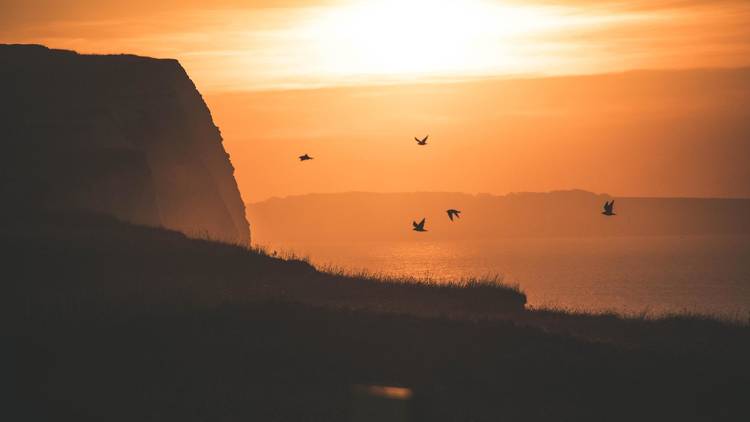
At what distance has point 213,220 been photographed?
80375 mm

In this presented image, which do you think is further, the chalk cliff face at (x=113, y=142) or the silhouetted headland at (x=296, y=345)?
the chalk cliff face at (x=113, y=142)

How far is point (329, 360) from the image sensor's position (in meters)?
20.5

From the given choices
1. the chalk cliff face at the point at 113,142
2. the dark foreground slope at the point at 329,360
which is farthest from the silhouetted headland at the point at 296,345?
the chalk cliff face at the point at 113,142

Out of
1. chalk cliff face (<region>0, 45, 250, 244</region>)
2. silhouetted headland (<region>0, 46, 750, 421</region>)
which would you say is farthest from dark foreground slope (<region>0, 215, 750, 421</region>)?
chalk cliff face (<region>0, 45, 250, 244</region>)

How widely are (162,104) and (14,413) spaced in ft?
205

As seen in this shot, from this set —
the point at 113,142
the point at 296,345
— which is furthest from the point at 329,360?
the point at 113,142

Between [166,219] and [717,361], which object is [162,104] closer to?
[166,219]

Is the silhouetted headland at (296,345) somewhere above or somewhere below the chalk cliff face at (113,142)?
below

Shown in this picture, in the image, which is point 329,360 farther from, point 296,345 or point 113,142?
point 113,142

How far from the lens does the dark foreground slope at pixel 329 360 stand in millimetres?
17953

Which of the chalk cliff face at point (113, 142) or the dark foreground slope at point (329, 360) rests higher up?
the chalk cliff face at point (113, 142)

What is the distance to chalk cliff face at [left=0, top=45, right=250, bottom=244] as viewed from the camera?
192 feet

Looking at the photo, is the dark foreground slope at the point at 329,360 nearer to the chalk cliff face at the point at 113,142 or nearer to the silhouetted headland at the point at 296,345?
the silhouetted headland at the point at 296,345

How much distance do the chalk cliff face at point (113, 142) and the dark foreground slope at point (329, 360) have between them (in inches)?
1143
